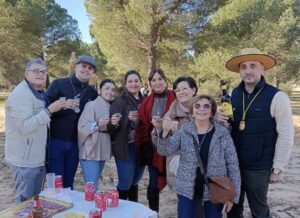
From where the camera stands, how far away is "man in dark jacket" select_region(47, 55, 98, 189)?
3873mm

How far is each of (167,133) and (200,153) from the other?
1.15 ft

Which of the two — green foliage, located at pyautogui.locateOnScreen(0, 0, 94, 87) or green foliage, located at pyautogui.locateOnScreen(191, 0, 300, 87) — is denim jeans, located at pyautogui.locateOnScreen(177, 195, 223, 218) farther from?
green foliage, located at pyautogui.locateOnScreen(0, 0, 94, 87)

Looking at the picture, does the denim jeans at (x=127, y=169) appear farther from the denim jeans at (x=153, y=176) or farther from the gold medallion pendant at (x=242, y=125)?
the gold medallion pendant at (x=242, y=125)

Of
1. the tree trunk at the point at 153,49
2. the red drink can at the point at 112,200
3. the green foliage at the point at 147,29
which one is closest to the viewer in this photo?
the red drink can at the point at 112,200

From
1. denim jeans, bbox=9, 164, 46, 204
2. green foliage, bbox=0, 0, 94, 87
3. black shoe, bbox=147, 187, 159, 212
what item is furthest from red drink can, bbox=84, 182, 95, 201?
green foliage, bbox=0, 0, 94, 87

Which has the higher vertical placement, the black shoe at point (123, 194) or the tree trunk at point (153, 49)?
the tree trunk at point (153, 49)

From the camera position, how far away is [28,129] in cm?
313

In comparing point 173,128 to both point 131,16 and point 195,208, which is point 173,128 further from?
point 131,16

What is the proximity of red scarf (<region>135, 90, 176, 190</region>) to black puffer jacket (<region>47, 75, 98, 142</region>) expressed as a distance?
2.34ft

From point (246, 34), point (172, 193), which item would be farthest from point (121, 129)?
point (246, 34)

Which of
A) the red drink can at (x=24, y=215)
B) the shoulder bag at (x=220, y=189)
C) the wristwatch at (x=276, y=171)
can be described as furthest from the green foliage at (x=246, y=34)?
the red drink can at (x=24, y=215)

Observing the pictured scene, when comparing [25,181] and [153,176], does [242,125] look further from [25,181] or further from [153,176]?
[25,181]

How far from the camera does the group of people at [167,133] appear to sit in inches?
120

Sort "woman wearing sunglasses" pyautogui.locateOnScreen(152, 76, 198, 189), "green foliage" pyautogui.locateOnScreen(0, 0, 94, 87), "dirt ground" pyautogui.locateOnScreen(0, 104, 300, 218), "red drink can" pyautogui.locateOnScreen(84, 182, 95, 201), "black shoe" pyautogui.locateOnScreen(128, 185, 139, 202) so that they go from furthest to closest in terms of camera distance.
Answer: "green foliage" pyautogui.locateOnScreen(0, 0, 94, 87) → "dirt ground" pyautogui.locateOnScreen(0, 104, 300, 218) → "black shoe" pyautogui.locateOnScreen(128, 185, 139, 202) → "woman wearing sunglasses" pyautogui.locateOnScreen(152, 76, 198, 189) → "red drink can" pyautogui.locateOnScreen(84, 182, 95, 201)
